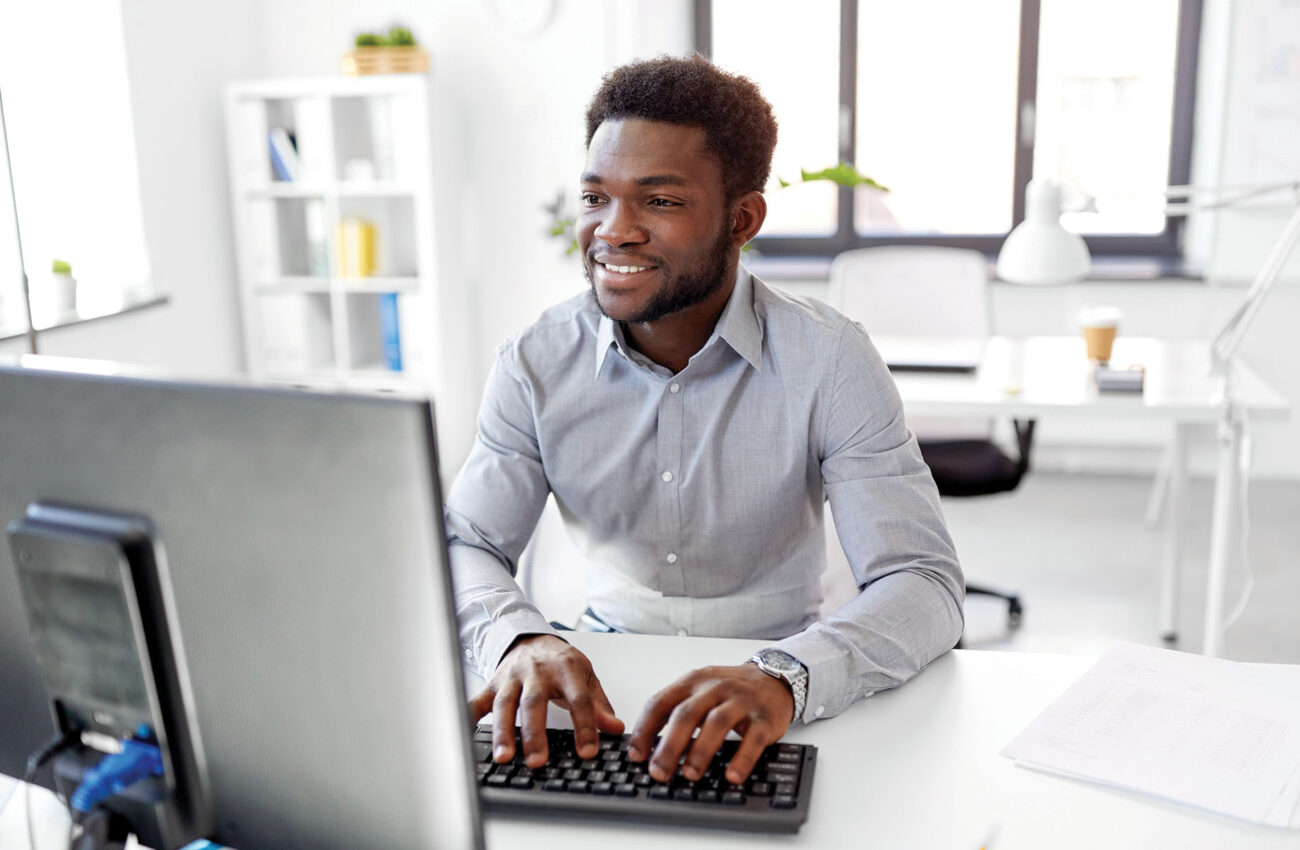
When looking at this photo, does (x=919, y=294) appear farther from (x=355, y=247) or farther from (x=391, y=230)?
(x=391, y=230)

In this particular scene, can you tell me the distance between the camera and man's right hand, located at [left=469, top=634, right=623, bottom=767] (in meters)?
0.93

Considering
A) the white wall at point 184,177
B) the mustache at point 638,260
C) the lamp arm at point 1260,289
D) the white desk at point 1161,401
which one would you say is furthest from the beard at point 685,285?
the white wall at point 184,177

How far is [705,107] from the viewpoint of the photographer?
4.54 feet

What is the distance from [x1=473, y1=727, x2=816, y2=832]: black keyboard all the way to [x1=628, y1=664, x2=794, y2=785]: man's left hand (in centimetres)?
1

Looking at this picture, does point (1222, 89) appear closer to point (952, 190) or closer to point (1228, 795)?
point (952, 190)

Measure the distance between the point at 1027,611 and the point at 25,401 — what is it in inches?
110

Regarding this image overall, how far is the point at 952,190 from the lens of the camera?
4586 mm

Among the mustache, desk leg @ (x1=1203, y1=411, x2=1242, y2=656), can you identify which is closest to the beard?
the mustache

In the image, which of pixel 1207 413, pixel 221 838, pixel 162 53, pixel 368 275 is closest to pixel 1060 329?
pixel 1207 413

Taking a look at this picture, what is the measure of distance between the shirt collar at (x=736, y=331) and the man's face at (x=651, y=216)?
39 millimetres

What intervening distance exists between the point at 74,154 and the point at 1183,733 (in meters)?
3.47

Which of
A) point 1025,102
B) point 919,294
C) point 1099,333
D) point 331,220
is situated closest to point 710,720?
point 1099,333

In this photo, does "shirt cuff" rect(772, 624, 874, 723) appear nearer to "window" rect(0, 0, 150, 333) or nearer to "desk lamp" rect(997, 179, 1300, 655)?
"desk lamp" rect(997, 179, 1300, 655)

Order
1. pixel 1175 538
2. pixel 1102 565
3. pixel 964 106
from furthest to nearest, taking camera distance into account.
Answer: pixel 964 106 → pixel 1102 565 → pixel 1175 538
